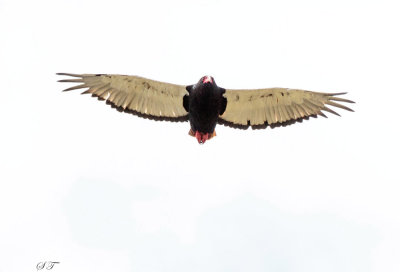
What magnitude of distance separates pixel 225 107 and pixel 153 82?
276 centimetres

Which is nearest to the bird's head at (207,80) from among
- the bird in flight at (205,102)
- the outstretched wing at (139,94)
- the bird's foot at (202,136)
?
the bird in flight at (205,102)

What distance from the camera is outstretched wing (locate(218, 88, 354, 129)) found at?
3031 cm

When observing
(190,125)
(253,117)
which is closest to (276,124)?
(253,117)

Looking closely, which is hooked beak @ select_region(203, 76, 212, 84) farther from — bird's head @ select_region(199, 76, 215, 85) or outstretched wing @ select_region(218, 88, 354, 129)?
outstretched wing @ select_region(218, 88, 354, 129)

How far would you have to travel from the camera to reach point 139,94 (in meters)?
30.4

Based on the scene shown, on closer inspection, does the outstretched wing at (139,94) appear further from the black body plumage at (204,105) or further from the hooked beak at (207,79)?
the hooked beak at (207,79)

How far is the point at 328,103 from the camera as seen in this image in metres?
30.3

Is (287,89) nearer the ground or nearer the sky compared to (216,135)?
nearer the sky

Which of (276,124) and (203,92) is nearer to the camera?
(203,92)

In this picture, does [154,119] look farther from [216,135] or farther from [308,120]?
[308,120]

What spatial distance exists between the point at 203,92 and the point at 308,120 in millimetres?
4047

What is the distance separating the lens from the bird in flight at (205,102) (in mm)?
29562

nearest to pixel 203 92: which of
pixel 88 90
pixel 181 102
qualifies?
pixel 181 102

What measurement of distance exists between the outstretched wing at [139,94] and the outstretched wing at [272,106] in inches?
67.7
